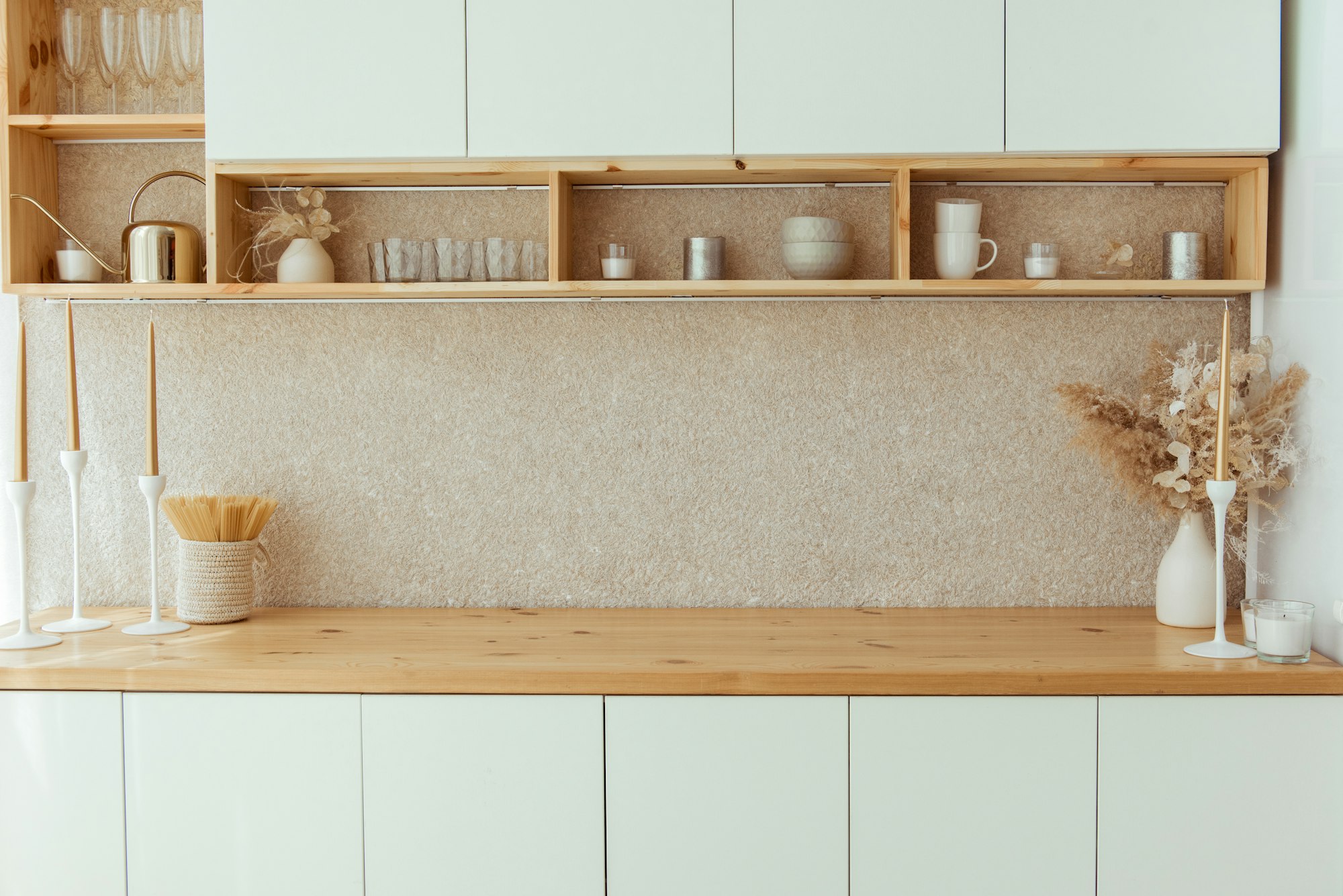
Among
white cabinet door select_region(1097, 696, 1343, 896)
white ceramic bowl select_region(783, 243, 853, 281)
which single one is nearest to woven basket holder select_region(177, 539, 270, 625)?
white ceramic bowl select_region(783, 243, 853, 281)

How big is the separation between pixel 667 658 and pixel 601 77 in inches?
38.9

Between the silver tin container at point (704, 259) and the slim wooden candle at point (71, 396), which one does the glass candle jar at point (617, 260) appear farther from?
the slim wooden candle at point (71, 396)

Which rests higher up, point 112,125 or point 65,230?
point 112,125

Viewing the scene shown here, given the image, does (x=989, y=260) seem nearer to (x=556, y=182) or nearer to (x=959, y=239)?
(x=959, y=239)

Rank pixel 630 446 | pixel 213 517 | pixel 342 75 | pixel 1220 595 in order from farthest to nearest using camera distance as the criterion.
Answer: pixel 630 446
pixel 213 517
pixel 342 75
pixel 1220 595

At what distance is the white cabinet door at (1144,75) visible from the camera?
174cm

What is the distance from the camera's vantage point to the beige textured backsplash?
6.66 ft

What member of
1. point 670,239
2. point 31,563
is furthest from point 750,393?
point 31,563

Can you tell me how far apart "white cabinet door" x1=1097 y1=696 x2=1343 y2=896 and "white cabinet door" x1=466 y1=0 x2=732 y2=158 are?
1.17m

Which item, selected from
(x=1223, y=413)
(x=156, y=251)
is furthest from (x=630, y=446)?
(x=1223, y=413)

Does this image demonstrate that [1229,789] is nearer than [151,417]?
Yes

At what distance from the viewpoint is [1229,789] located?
1.57 m

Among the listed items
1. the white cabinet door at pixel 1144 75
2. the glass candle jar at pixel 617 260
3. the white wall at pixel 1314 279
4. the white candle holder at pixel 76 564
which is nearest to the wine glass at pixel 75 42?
the white candle holder at pixel 76 564

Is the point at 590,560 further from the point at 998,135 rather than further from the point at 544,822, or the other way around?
the point at 998,135
